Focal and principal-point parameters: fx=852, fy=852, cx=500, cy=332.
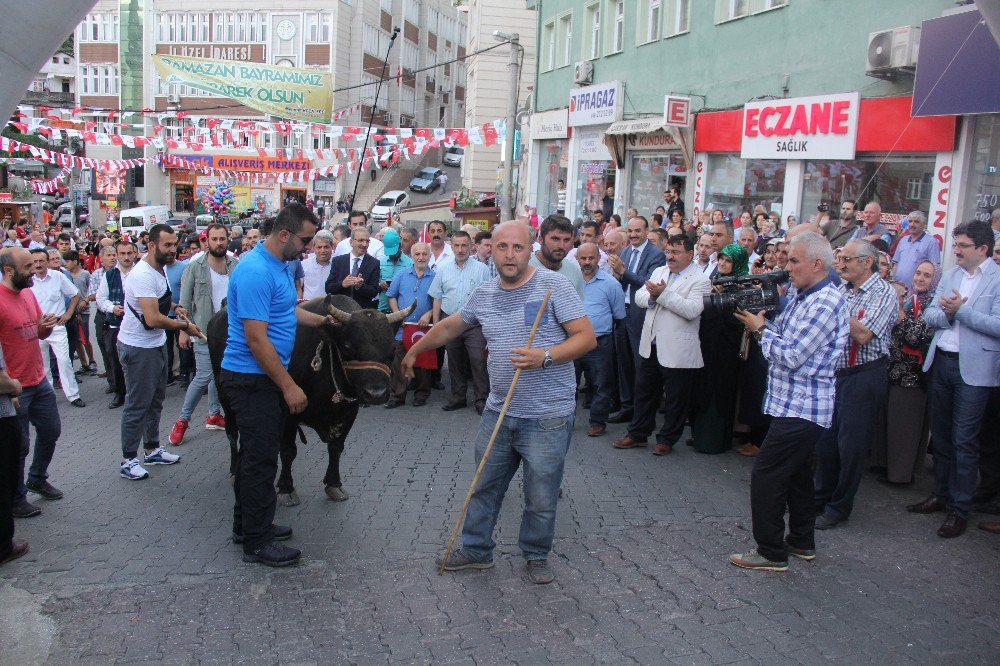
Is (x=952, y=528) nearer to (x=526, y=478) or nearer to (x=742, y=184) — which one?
(x=526, y=478)

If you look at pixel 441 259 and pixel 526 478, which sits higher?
pixel 441 259

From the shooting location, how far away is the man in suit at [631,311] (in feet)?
28.3

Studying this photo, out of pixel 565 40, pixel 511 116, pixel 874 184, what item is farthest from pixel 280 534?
pixel 565 40

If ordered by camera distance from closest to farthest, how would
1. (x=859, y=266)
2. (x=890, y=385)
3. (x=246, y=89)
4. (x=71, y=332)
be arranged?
1. (x=859, y=266)
2. (x=890, y=385)
3. (x=71, y=332)
4. (x=246, y=89)

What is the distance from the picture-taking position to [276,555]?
5.11m

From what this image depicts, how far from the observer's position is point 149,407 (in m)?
6.99

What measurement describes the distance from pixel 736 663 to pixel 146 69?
186ft

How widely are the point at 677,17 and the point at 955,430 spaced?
581 inches

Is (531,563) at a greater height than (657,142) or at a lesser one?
lesser

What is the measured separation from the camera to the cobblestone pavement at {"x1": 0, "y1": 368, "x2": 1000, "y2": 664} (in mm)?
4250

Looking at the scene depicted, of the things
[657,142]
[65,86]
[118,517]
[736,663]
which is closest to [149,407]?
[118,517]

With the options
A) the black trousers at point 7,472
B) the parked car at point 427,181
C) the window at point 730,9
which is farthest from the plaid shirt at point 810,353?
the parked car at point 427,181

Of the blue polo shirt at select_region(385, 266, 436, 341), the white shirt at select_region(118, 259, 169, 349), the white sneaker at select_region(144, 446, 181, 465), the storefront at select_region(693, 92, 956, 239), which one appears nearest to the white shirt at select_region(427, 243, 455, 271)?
the blue polo shirt at select_region(385, 266, 436, 341)

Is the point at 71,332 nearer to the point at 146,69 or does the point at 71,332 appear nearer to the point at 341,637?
the point at 341,637
